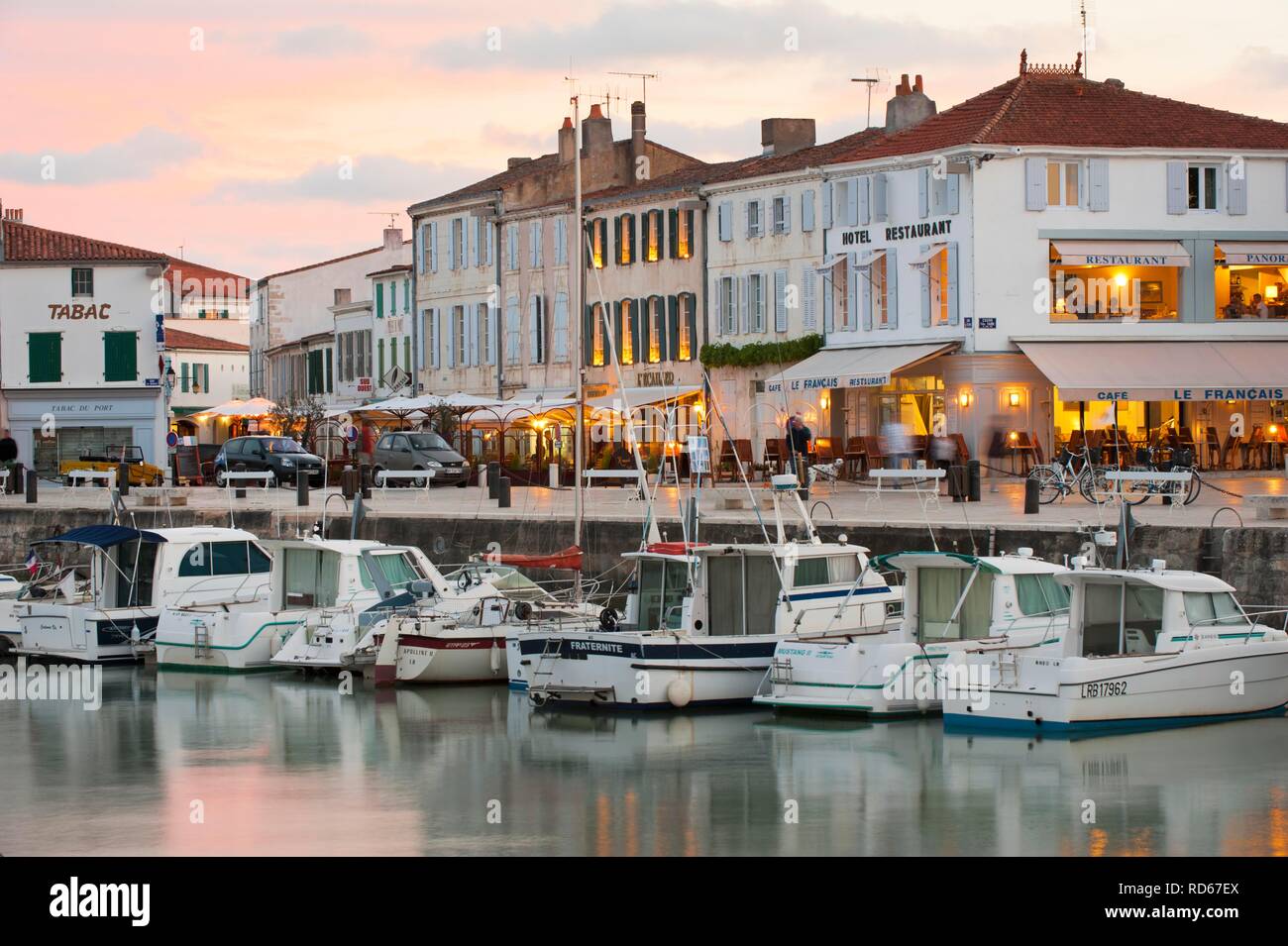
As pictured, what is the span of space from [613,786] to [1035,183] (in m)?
29.3

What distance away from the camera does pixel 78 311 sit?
205 feet

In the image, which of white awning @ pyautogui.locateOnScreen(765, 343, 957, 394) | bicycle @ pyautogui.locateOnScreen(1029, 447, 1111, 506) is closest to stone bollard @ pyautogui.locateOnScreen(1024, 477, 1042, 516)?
bicycle @ pyautogui.locateOnScreen(1029, 447, 1111, 506)

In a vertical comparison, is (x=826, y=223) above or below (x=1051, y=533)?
above

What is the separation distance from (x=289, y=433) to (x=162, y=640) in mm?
37257

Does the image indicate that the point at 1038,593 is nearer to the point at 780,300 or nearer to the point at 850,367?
the point at 850,367

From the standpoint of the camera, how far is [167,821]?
63.3ft

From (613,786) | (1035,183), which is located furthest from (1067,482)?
(613,786)

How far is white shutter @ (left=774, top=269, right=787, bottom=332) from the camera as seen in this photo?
2073 inches

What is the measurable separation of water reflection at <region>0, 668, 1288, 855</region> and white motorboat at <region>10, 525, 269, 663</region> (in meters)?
5.11

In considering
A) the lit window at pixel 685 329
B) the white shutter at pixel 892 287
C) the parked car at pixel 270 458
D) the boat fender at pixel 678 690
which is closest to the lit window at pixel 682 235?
the lit window at pixel 685 329

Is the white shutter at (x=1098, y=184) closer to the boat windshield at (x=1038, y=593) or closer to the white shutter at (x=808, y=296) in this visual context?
the white shutter at (x=808, y=296)

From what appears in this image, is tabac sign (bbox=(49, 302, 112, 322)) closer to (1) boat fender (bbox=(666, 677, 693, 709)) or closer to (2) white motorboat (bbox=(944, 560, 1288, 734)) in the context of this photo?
(1) boat fender (bbox=(666, 677, 693, 709))
